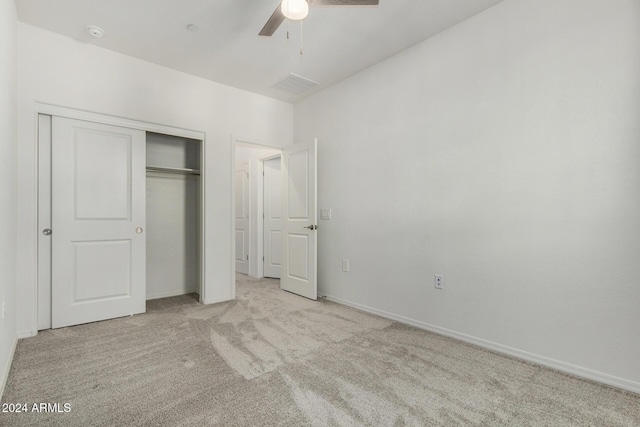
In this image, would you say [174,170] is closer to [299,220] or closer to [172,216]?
[172,216]

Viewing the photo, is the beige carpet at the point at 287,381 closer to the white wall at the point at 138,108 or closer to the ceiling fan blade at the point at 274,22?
the white wall at the point at 138,108

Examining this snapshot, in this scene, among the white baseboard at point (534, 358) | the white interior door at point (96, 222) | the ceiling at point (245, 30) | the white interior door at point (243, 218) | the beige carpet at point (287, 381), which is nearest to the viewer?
the beige carpet at point (287, 381)

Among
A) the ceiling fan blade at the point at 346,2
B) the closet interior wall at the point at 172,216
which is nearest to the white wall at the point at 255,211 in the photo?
the closet interior wall at the point at 172,216

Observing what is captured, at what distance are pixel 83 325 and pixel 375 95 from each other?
381 centimetres

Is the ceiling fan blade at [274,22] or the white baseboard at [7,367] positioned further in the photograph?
the ceiling fan blade at [274,22]

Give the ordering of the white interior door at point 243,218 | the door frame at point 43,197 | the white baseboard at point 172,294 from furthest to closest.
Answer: the white interior door at point 243,218, the white baseboard at point 172,294, the door frame at point 43,197

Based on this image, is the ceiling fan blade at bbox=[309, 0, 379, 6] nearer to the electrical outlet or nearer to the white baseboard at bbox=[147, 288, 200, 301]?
the electrical outlet

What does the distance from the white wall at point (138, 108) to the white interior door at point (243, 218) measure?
1.51m

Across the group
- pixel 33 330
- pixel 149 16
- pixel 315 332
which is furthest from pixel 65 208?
pixel 315 332

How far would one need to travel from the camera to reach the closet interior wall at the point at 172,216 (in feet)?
12.8

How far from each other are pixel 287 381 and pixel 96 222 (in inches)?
99.4

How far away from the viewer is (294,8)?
1.78m

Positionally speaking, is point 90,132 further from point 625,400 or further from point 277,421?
point 625,400

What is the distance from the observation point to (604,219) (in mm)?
Result: 1945
